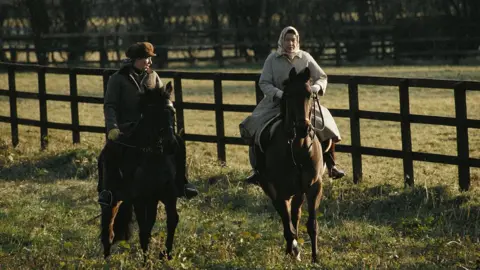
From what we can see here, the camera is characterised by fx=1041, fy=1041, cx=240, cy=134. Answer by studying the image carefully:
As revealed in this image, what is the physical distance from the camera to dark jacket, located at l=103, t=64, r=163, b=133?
9.56m

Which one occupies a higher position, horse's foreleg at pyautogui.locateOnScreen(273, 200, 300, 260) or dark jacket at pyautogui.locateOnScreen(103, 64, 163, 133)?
dark jacket at pyautogui.locateOnScreen(103, 64, 163, 133)

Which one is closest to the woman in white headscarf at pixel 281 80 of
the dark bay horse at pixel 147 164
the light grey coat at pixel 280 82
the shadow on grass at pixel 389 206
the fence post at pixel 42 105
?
the light grey coat at pixel 280 82

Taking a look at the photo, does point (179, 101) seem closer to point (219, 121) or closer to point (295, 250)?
point (219, 121)

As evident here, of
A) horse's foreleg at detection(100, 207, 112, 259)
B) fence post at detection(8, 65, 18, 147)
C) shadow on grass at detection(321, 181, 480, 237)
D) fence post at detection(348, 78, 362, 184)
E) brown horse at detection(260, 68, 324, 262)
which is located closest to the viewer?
brown horse at detection(260, 68, 324, 262)

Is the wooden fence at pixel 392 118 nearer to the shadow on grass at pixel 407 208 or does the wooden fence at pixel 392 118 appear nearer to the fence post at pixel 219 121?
the fence post at pixel 219 121

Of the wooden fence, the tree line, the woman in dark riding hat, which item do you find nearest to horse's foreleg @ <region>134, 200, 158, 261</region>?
the woman in dark riding hat

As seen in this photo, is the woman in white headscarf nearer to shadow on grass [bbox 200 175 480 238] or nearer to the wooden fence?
shadow on grass [bbox 200 175 480 238]

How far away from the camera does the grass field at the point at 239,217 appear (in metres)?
9.26

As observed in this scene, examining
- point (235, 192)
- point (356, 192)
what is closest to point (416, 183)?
point (356, 192)

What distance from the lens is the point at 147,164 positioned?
916 cm

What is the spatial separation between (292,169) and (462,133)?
341 cm

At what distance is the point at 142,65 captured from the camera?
9594 millimetres

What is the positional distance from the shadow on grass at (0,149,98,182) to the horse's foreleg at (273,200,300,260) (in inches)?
226

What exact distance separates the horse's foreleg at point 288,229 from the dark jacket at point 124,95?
1.56 meters
